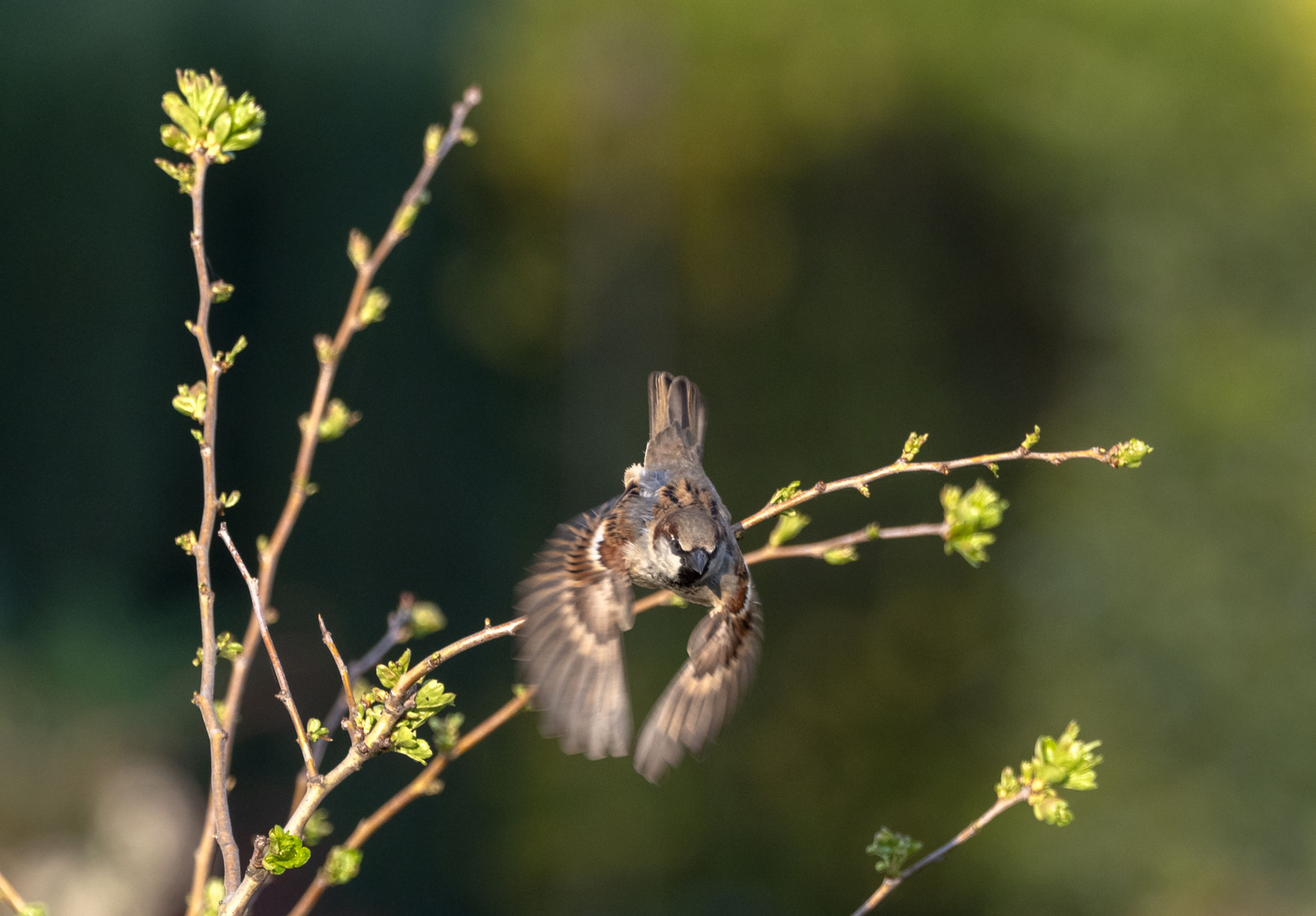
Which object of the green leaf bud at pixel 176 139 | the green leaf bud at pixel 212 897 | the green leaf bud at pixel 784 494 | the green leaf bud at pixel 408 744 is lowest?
the green leaf bud at pixel 212 897

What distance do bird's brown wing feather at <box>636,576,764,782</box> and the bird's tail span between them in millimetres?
565

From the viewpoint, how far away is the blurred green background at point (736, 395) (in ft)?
13.8

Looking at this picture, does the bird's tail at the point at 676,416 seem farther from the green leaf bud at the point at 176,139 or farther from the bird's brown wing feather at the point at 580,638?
the green leaf bud at the point at 176,139

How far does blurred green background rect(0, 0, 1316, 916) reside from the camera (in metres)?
4.21

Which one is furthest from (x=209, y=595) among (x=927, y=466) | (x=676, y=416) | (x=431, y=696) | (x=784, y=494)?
(x=676, y=416)

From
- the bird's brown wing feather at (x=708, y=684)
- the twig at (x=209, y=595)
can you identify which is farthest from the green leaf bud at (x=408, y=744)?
the bird's brown wing feather at (x=708, y=684)

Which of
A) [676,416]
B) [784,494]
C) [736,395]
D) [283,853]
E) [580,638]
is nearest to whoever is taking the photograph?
[283,853]

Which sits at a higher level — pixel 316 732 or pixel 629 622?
pixel 629 622

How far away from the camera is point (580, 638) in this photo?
1.53 m

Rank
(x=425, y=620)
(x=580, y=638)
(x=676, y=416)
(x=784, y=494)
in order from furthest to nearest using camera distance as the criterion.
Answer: (x=676, y=416) < (x=580, y=638) < (x=425, y=620) < (x=784, y=494)

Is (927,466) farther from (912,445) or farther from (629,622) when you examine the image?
(629,622)

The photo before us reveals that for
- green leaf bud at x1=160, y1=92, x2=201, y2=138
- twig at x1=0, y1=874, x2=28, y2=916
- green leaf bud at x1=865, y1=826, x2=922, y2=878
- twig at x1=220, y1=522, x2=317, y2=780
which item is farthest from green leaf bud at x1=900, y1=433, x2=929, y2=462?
twig at x1=0, y1=874, x2=28, y2=916

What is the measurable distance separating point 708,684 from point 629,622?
0.15 meters

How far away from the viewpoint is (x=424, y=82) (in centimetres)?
495
